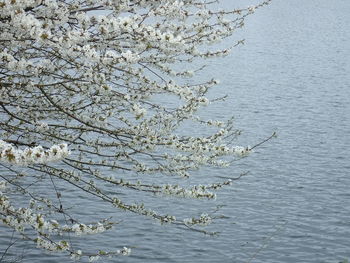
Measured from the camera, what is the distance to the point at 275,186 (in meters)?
21.9

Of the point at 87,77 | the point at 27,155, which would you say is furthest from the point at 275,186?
the point at 27,155

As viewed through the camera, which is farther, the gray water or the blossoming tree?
the gray water

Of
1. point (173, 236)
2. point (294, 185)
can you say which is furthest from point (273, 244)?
point (294, 185)

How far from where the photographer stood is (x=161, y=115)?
33.6 ft

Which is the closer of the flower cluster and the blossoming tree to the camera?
the flower cluster

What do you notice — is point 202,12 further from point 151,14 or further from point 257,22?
point 257,22

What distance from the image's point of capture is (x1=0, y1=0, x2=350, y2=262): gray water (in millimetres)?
16797

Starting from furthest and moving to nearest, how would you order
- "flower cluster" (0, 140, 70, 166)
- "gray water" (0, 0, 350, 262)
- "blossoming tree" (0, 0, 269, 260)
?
"gray water" (0, 0, 350, 262)
"blossoming tree" (0, 0, 269, 260)
"flower cluster" (0, 140, 70, 166)

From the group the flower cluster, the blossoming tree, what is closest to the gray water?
the blossoming tree

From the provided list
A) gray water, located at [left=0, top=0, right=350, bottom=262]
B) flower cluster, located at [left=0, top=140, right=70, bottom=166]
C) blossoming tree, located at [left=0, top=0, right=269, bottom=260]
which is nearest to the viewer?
flower cluster, located at [left=0, top=140, right=70, bottom=166]

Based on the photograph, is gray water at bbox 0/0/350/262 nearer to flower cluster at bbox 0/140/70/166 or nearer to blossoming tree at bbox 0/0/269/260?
blossoming tree at bbox 0/0/269/260

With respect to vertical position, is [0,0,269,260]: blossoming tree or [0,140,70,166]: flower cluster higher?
[0,0,269,260]: blossoming tree

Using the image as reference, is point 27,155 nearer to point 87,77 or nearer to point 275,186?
point 87,77

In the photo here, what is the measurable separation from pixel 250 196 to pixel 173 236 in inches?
169
